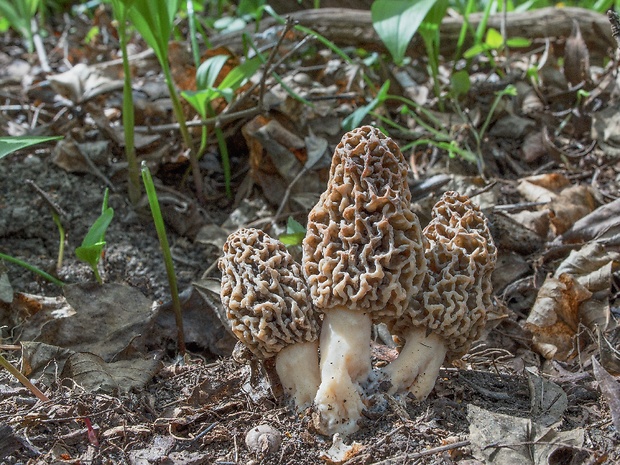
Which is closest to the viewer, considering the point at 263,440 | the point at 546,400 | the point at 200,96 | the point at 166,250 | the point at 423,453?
the point at 423,453

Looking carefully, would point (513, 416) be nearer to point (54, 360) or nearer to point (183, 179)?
point (54, 360)

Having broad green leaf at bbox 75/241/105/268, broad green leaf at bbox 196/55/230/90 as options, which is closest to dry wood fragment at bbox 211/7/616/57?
broad green leaf at bbox 196/55/230/90

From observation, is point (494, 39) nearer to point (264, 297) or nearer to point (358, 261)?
point (358, 261)

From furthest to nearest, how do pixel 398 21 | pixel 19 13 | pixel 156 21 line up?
1. pixel 19 13
2. pixel 398 21
3. pixel 156 21

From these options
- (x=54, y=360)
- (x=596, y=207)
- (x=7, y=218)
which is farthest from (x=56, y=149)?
(x=596, y=207)

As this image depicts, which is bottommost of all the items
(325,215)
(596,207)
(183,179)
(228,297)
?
(596,207)

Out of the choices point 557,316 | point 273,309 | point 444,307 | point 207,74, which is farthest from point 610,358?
point 207,74

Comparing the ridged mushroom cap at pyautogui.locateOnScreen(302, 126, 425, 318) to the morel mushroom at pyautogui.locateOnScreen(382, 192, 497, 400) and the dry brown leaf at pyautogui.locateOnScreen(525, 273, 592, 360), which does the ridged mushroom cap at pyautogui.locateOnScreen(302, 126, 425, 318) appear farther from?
the dry brown leaf at pyautogui.locateOnScreen(525, 273, 592, 360)
